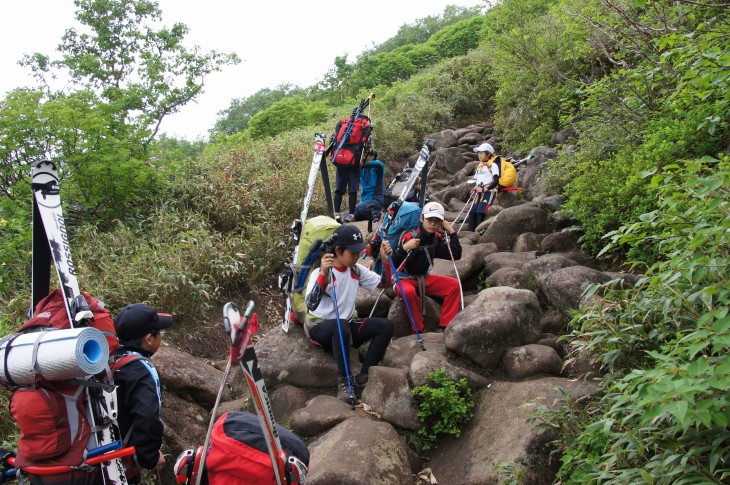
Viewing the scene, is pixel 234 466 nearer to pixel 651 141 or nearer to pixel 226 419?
pixel 226 419

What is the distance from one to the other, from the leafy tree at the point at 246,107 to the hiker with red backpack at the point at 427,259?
36.2 metres

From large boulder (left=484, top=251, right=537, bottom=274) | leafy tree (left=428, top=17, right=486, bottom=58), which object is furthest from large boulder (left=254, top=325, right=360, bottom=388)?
leafy tree (left=428, top=17, right=486, bottom=58)

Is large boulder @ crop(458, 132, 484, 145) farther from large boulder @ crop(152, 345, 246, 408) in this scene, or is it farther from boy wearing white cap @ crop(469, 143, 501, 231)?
large boulder @ crop(152, 345, 246, 408)

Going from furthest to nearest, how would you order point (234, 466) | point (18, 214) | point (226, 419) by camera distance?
point (18, 214), point (226, 419), point (234, 466)

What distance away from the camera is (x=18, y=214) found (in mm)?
8055

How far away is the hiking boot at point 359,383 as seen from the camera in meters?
5.68

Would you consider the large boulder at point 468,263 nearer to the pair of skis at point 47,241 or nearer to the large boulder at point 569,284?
the large boulder at point 569,284

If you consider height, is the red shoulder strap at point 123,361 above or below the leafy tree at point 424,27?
below

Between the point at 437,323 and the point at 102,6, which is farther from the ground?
the point at 102,6

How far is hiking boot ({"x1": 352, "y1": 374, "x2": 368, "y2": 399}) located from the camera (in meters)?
5.68

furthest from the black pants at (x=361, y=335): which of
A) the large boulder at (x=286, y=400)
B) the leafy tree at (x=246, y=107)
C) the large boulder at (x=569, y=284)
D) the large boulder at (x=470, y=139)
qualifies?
the leafy tree at (x=246, y=107)

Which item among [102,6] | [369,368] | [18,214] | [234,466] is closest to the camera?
[234,466]

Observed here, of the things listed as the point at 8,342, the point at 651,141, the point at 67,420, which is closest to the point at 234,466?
the point at 67,420

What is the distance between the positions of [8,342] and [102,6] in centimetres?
1746
